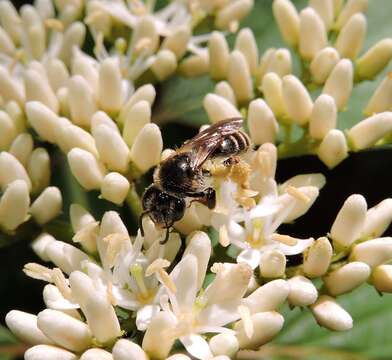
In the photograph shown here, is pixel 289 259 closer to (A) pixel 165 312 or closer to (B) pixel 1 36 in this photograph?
(A) pixel 165 312

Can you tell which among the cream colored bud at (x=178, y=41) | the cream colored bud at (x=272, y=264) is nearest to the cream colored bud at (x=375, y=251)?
the cream colored bud at (x=272, y=264)

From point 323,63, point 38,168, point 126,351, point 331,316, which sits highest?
point 323,63

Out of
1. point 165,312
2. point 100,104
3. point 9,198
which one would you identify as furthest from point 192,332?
point 100,104

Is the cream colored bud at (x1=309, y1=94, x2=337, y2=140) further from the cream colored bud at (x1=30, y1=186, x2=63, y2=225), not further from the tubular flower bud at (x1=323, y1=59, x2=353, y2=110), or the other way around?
the cream colored bud at (x1=30, y1=186, x2=63, y2=225)

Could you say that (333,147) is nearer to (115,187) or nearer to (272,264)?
(272,264)

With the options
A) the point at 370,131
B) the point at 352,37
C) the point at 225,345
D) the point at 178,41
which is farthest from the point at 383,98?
the point at 225,345
